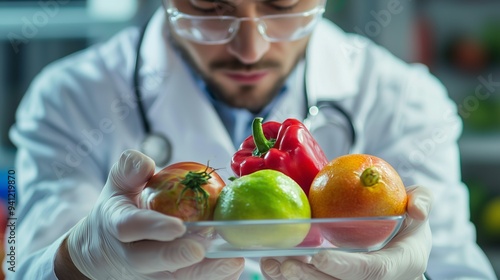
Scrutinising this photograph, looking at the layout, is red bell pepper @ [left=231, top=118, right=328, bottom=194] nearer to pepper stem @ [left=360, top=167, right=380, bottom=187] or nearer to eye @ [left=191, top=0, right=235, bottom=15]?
pepper stem @ [left=360, top=167, right=380, bottom=187]

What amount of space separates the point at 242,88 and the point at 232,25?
0.61 ft

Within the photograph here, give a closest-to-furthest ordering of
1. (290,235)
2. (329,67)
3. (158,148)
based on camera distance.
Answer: (290,235)
(158,148)
(329,67)

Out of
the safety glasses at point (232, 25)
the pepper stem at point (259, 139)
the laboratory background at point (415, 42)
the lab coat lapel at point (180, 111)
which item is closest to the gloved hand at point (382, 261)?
the pepper stem at point (259, 139)

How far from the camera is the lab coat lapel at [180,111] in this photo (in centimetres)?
143

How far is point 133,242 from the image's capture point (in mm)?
872

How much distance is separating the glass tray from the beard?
52 cm

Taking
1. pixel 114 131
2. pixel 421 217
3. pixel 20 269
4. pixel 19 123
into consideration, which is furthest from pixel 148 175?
pixel 19 123

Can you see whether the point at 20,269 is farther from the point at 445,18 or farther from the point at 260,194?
the point at 445,18

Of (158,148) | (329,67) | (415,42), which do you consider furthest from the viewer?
(415,42)

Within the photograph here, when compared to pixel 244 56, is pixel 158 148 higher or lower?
lower

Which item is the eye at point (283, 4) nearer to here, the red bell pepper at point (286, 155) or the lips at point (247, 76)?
the lips at point (247, 76)

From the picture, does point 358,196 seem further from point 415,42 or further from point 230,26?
point 415,42

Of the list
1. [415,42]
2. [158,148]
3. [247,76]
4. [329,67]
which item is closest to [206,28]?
[247,76]

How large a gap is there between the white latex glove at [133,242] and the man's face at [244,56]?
36 cm
